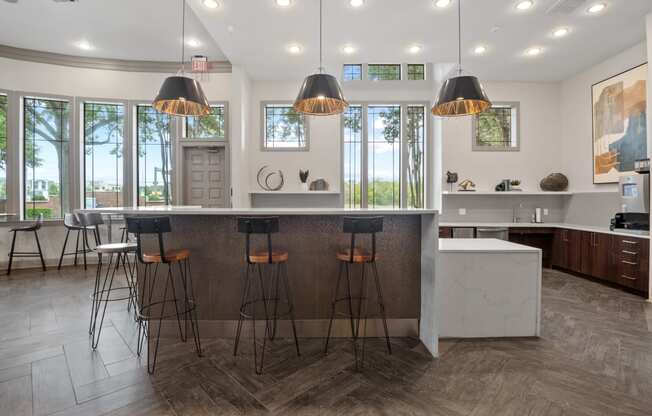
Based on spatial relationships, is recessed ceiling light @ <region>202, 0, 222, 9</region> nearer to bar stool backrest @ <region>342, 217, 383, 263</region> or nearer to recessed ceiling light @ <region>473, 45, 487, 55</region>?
bar stool backrest @ <region>342, 217, 383, 263</region>

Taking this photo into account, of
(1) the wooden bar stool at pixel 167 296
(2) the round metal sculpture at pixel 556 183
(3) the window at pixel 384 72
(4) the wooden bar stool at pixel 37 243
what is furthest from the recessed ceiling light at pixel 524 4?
(4) the wooden bar stool at pixel 37 243

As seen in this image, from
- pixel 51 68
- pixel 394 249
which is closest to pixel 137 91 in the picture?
pixel 51 68

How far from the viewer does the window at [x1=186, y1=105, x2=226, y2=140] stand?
6.01 meters

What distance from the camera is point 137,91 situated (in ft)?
19.4

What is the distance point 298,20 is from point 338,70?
1.78m

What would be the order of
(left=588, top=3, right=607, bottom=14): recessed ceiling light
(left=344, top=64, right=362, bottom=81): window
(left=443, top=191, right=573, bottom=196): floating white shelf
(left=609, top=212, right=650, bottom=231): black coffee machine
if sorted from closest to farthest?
(left=588, top=3, right=607, bottom=14): recessed ceiling light < (left=609, top=212, right=650, bottom=231): black coffee machine < (left=443, top=191, right=573, bottom=196): floating white shelf < (left=344, top=64, right=362, bottom=81): window

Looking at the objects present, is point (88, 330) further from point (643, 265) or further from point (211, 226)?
point (643, 265)

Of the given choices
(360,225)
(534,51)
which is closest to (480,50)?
(534,51)

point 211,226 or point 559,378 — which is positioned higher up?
point 211,226

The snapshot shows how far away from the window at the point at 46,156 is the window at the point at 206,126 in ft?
7.04

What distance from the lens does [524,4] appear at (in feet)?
12.0

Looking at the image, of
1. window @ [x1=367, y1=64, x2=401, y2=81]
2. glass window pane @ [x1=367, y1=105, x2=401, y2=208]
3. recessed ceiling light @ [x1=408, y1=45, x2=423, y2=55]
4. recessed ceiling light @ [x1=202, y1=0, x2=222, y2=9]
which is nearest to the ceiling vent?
recessed ceiling light @ [x1=408, y1=45, x2=423, y2=55]

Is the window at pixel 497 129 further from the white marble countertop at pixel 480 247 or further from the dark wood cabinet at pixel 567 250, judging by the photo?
the white marble countertop at pixel 480 247

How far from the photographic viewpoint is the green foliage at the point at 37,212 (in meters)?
5.48
